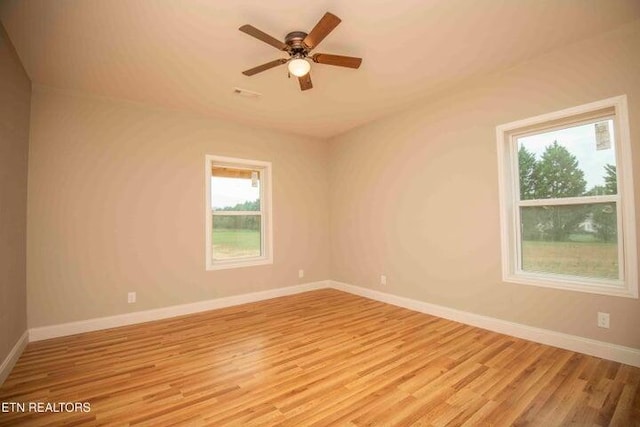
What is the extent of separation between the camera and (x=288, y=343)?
9.80ft

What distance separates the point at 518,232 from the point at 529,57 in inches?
69.6

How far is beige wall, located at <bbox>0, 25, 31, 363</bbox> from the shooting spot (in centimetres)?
238

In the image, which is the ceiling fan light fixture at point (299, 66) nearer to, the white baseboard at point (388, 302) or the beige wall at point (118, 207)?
the beige wall at point (118, 207)

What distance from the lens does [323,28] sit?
202 cm

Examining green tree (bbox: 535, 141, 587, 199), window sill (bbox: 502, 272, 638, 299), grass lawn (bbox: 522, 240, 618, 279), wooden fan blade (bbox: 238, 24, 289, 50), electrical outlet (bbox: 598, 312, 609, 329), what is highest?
wooden fan blade (bbox: 238, 24, 289, 50)

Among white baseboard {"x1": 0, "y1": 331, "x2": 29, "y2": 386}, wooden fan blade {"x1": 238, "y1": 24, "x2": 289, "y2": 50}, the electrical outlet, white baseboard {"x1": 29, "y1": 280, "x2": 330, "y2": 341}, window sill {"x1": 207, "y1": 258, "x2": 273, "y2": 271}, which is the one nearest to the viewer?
wooden fan blade {"x1": 238, "y1": 24, "x2": 289, "y2": 50}

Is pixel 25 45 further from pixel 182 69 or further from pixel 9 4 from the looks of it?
pixel 182 69

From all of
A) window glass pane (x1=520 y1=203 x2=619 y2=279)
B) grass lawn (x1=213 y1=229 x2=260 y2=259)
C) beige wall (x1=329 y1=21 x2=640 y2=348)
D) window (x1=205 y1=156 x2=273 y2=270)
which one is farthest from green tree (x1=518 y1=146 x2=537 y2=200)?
grass lawn (x1=213 y1=229 x2=260 y2=259)

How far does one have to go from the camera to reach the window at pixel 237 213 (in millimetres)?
4371

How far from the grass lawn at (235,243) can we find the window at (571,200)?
11.5 ft

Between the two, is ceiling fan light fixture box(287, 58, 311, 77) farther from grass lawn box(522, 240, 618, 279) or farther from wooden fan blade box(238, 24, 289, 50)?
grass lawn box(522, 240, 618, 279)

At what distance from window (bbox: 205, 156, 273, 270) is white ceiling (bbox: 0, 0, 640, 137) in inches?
48.0

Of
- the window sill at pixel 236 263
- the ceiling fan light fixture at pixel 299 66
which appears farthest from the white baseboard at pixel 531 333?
the ceiling fan light fixture at pixel 299 66

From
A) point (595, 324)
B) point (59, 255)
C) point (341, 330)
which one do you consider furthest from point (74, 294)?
point (595, 324)
